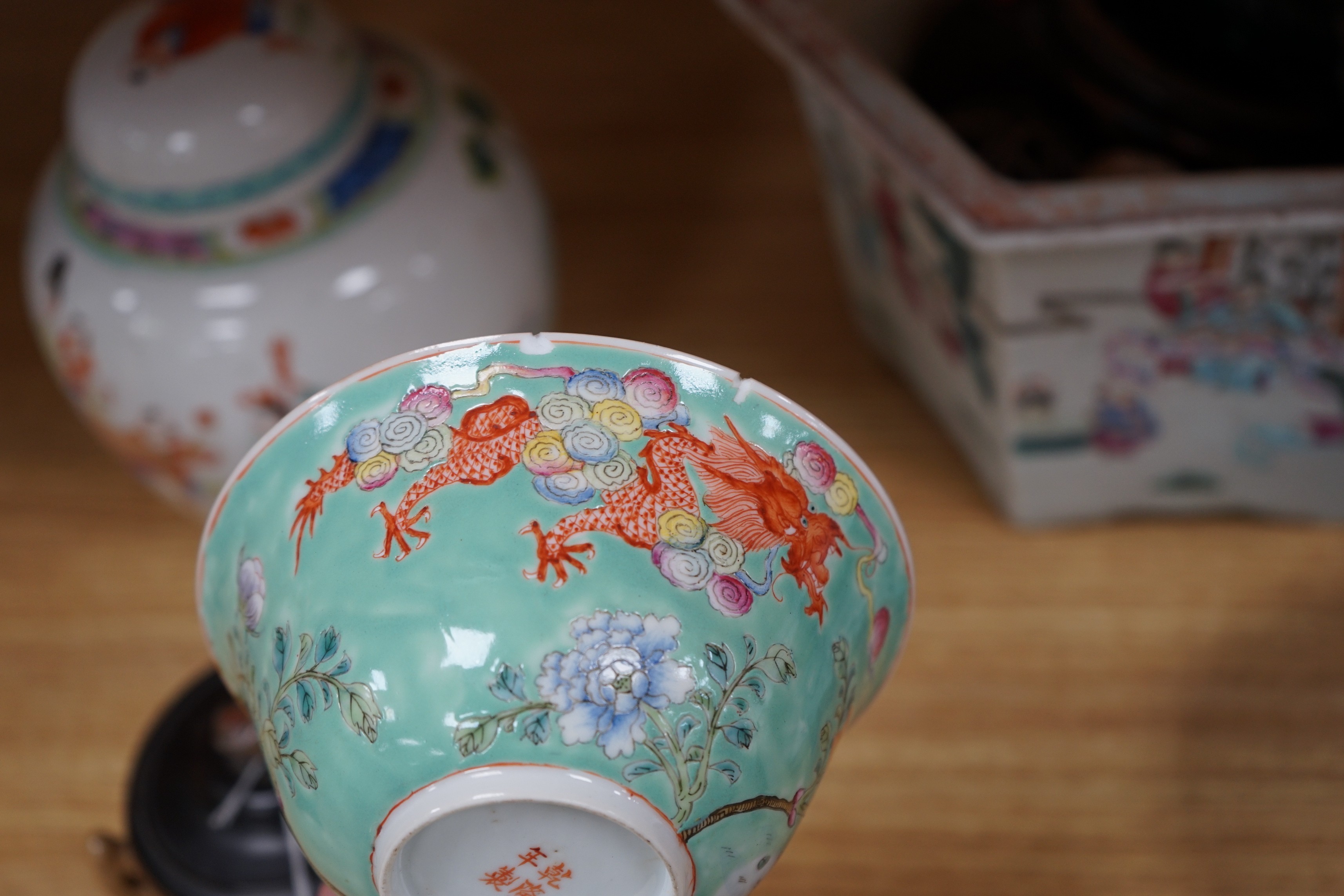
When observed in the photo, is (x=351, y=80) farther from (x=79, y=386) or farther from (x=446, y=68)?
(x=79, y=386)

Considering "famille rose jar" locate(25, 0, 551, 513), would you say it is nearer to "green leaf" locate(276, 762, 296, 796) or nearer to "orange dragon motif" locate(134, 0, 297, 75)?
"orange dragon motif" locate(134, 0, 297, 75)

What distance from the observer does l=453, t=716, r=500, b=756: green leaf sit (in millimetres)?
280

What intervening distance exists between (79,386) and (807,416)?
37cm

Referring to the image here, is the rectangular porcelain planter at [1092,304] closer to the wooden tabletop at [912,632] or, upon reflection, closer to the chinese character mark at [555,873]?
the wooden tabletop at [912,632]

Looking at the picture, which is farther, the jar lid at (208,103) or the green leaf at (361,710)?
the jar lid at (208,103)

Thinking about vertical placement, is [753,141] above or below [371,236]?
below

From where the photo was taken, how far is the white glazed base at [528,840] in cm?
28

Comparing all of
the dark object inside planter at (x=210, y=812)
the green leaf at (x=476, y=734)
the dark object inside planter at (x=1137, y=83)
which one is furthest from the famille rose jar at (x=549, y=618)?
the dark object inside planter at (x=1137, y=83)

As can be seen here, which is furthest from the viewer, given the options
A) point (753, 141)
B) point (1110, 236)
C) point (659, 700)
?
point (753, 141)

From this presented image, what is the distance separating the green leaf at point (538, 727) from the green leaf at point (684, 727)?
0.03 m

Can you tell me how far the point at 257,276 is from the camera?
53cm

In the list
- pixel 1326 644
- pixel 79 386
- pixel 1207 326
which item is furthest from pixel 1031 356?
pixel 79 386

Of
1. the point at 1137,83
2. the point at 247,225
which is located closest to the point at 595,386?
the point at 247,225

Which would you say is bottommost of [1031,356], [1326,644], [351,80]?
[1326,644]
